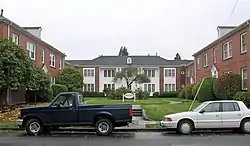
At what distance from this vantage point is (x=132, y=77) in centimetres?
6050

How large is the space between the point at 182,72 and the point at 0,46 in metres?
44.4

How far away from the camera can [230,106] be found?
16.0 m

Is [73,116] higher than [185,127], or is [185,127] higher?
[73,116]

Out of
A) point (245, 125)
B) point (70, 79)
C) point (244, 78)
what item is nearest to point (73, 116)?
point (245, 125)

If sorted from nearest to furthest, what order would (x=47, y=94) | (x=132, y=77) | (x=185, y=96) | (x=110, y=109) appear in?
(x=110, y=109)
(x=47, y=94)
(x=185, y=96)
(x=132, y=77)

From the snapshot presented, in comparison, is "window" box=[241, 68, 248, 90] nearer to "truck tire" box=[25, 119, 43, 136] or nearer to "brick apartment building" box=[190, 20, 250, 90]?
"brick apartment building" box=[190, 20, 250, 90]

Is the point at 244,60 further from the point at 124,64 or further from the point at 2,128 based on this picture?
the point at 124,64

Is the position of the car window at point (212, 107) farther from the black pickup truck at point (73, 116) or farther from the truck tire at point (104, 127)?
the truck tire at point (104, 127)

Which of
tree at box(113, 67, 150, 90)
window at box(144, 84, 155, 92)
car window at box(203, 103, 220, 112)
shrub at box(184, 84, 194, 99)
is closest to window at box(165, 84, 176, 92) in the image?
window at box(144, 84, 155, 92)

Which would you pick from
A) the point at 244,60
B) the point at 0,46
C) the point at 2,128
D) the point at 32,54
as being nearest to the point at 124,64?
the point at 32,54

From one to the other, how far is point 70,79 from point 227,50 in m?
21.2

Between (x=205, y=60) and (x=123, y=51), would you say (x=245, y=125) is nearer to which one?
(x=205, y=60)

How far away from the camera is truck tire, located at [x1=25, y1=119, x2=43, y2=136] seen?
15445mm

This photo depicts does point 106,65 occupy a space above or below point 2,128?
above
